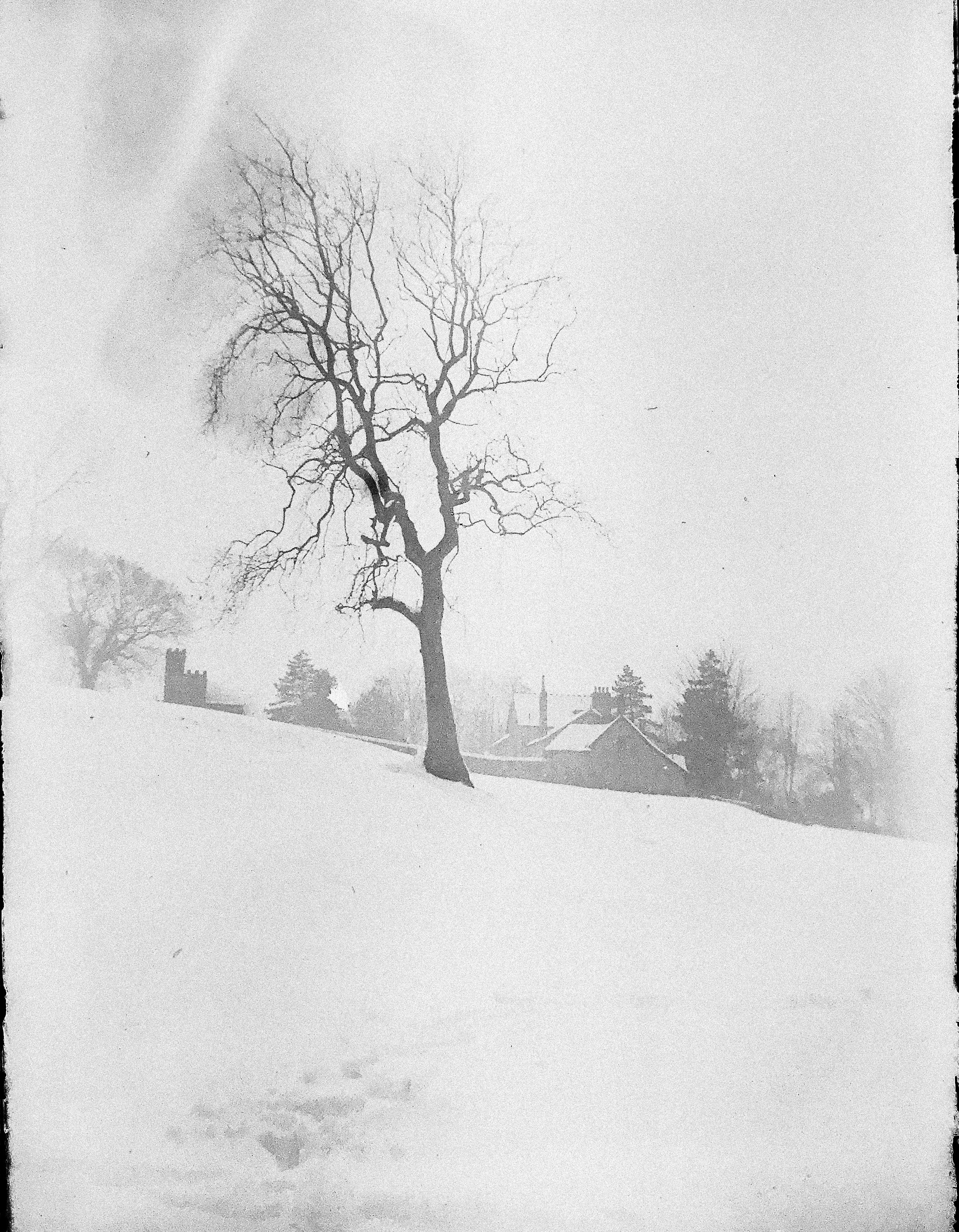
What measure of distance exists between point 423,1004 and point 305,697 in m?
1.03

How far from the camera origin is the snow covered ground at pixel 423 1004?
7.31 ft

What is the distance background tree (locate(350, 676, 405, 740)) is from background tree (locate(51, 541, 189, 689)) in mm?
710

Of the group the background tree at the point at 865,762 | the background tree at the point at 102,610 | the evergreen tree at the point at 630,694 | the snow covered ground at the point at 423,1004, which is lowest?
the snow covered ground at the point at 423,1004

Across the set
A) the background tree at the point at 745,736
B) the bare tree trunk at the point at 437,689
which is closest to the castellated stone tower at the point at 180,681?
the bare tree trunk at the point at 437,689

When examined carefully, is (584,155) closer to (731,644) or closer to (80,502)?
(731,644)

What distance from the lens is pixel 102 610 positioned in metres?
2.63

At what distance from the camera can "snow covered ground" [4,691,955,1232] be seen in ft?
7.31

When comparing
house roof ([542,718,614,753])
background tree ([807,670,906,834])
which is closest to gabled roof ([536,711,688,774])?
house roof ([542,718,614,753])

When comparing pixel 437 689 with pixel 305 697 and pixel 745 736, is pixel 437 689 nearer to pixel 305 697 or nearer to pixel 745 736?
pixel 305 697

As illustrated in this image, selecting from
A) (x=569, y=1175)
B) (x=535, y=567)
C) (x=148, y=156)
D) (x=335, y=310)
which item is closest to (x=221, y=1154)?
(x=569, y=1175)

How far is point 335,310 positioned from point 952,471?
228 centimetres

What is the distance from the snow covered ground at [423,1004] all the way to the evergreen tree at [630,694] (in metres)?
0.32

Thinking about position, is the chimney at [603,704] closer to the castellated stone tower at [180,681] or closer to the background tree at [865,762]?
the background tree at [865,762]

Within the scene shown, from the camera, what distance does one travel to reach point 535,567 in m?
2.82
